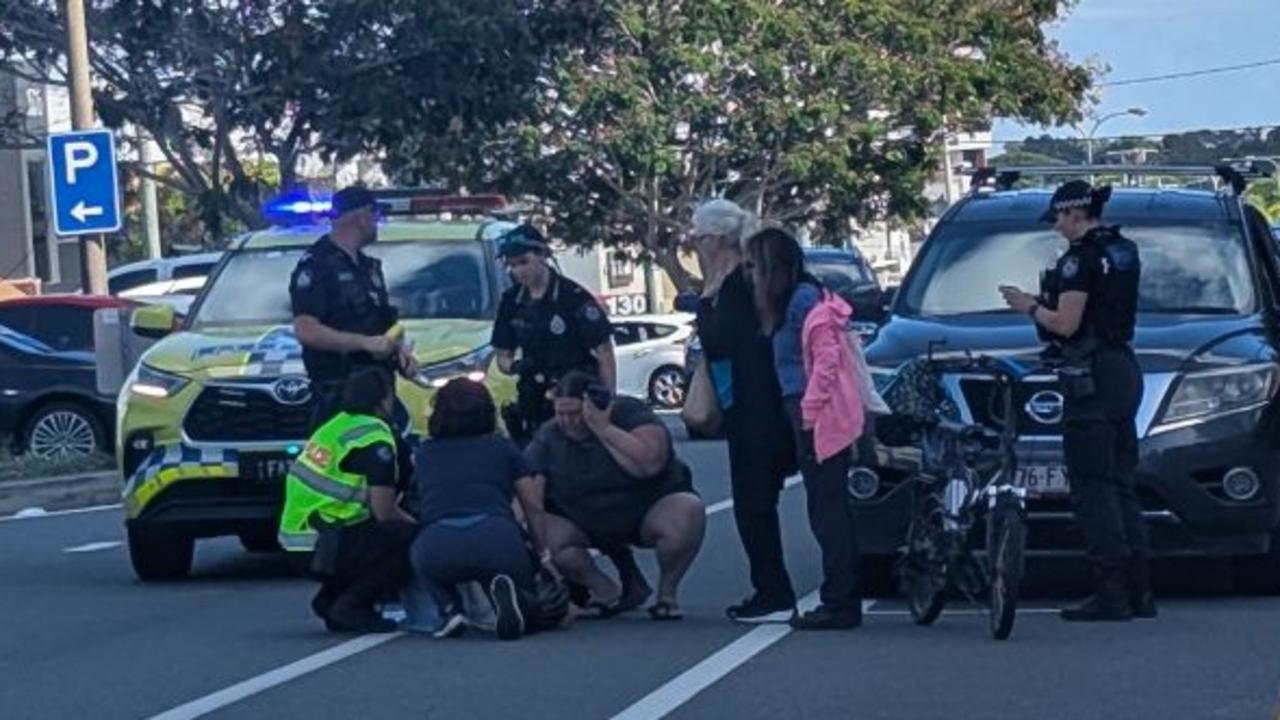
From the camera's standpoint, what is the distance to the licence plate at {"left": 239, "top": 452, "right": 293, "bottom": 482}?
13.7 metres

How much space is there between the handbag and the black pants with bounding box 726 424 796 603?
0.13 m

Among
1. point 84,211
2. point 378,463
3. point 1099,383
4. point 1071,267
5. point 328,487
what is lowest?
point 328,487

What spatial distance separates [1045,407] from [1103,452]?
658 mm

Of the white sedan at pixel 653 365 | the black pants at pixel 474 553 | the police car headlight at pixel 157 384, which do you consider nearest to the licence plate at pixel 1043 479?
the black pants at pixel 474 553

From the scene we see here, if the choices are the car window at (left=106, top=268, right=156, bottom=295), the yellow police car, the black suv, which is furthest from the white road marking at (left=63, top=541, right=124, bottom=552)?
the car window at (left=106, top=268, right=156, bottom=295)

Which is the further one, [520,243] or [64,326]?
[64,326]

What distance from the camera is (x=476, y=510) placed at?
1141 centimetres

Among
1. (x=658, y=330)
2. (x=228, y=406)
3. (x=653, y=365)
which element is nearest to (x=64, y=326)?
(x=228, y=406)

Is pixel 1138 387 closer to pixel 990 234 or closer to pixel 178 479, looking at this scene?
pixel 990 234

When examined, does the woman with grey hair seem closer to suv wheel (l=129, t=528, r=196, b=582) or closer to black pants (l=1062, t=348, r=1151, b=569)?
black pants (l=1062, t=348, r=1151, b=569)

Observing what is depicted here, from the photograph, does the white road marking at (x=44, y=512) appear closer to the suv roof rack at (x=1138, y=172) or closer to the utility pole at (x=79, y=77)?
the utility pole at (x=79, y=77)

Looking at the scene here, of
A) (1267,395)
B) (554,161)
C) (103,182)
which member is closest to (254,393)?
(1267,395)

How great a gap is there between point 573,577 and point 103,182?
11.8 meters

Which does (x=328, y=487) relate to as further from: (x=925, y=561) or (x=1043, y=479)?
(x=1043, y=479)
